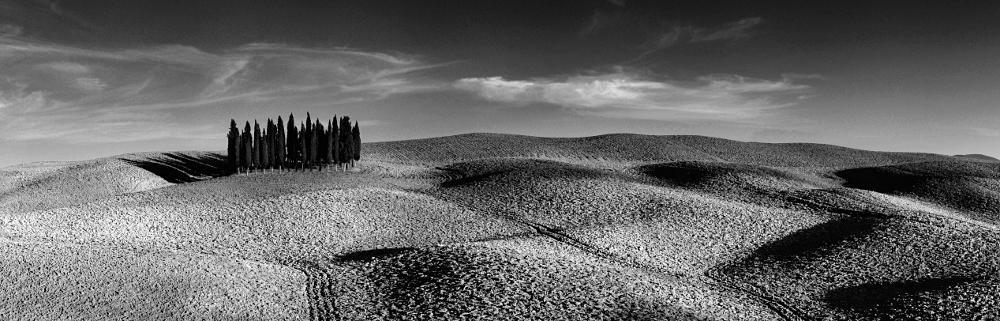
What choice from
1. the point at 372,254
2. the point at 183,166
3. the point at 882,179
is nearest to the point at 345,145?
the point at 183,166

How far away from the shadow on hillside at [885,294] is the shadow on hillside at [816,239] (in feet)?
11.1

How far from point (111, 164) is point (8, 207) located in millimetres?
11665

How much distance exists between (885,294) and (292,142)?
35665mm

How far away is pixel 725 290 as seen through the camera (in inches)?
837

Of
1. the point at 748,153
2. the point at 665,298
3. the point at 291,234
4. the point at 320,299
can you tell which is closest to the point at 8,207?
the point at 291,234

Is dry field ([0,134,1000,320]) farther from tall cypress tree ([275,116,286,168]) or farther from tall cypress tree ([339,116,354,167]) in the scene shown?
tall cypress tree ([275,116,286,168])

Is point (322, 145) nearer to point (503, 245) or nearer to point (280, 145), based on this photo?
Answer: point (280, 145)

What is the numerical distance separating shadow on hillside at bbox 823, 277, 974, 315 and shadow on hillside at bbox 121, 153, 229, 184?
36.8 m

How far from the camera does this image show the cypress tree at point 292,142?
46219 mm

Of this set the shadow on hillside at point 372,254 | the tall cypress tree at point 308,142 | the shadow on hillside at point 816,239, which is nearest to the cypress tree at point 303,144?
the tall cypress tree at point 308,142

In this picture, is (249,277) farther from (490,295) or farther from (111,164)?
(111,164)

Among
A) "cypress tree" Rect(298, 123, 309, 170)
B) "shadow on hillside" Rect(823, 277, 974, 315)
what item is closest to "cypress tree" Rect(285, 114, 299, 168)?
"cypress tree" Rect(298, 123, 309, 170)

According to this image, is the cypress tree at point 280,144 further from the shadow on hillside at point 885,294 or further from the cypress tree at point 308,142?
the shadow on hillside at point 885,294

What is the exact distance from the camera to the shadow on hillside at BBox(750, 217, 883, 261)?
82.2 feet
